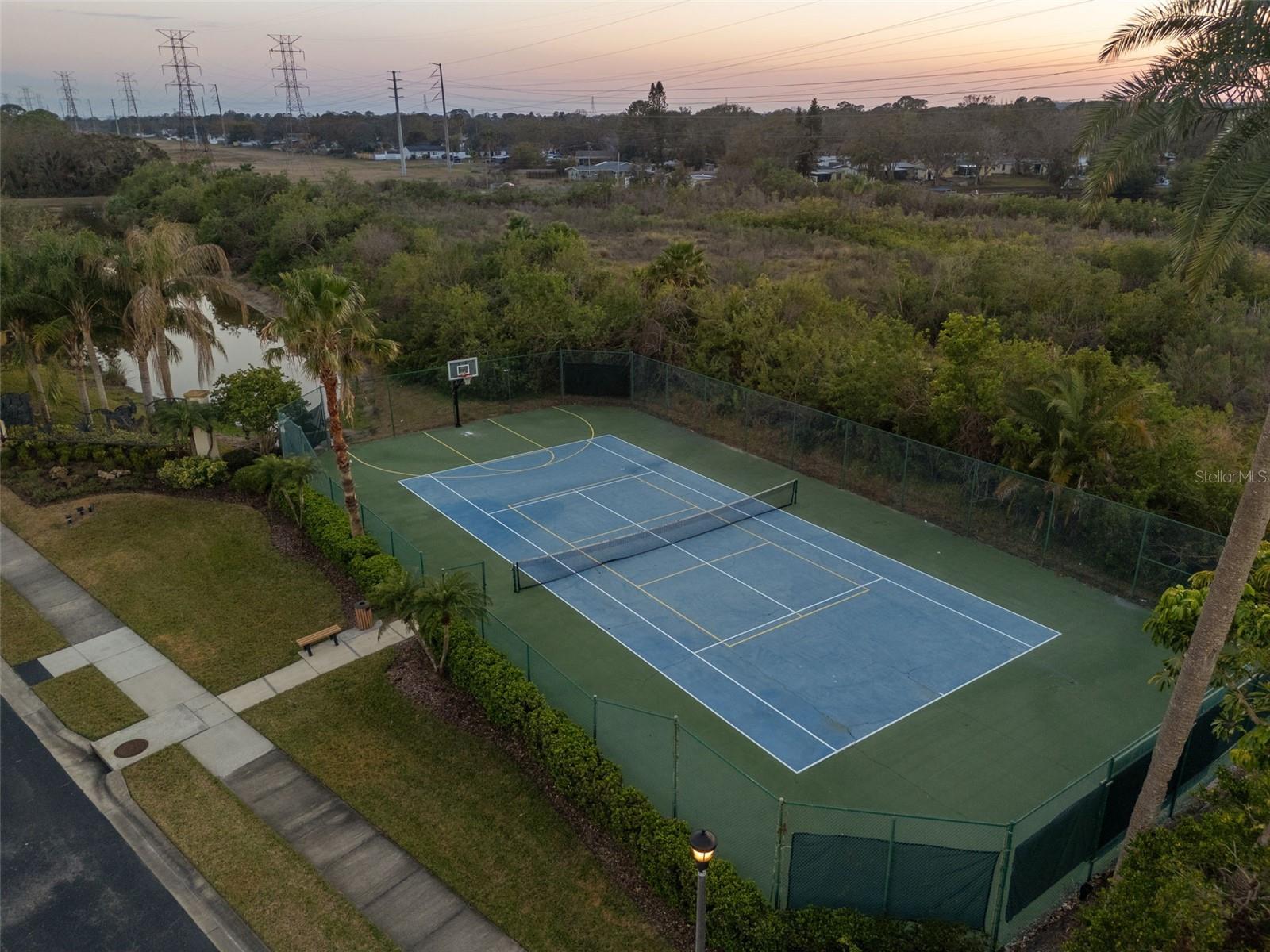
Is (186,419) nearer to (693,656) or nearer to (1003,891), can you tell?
(693,656)

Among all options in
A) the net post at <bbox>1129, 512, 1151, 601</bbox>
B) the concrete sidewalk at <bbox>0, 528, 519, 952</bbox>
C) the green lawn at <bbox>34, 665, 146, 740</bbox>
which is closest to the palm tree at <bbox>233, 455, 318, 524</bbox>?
the concrete sidewalk at <bbox>0, 528, 519, 952</bbox>

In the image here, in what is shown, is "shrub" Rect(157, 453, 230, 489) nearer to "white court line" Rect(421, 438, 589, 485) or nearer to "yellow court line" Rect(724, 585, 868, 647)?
"white court line" Rect(421, 438, 589, 485)

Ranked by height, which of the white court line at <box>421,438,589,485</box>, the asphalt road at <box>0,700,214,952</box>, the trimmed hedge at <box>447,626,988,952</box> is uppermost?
the trimmed hedge at <box>447,626,988,952</box>

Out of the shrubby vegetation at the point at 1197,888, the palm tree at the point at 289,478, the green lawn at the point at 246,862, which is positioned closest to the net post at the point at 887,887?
the shrubby vegetation at the point at 1197,888

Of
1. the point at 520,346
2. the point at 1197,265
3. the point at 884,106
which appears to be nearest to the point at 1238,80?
the point at 1197,265

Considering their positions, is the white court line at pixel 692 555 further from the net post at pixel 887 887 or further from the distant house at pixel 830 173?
the distant house at pixel 830 173

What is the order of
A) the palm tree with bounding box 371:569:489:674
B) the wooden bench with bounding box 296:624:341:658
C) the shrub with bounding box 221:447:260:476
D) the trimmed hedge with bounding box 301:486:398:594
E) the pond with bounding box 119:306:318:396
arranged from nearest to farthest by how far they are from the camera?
the palm tree with bounding box 371:569:489:674
the wooden bench with bounding box 296:624:341:658
the trimmed hedge with bounding box 301:486:398:594
the shrub with bounding box 221:447:260:476
the pond with bounding box 119:306:318:396
